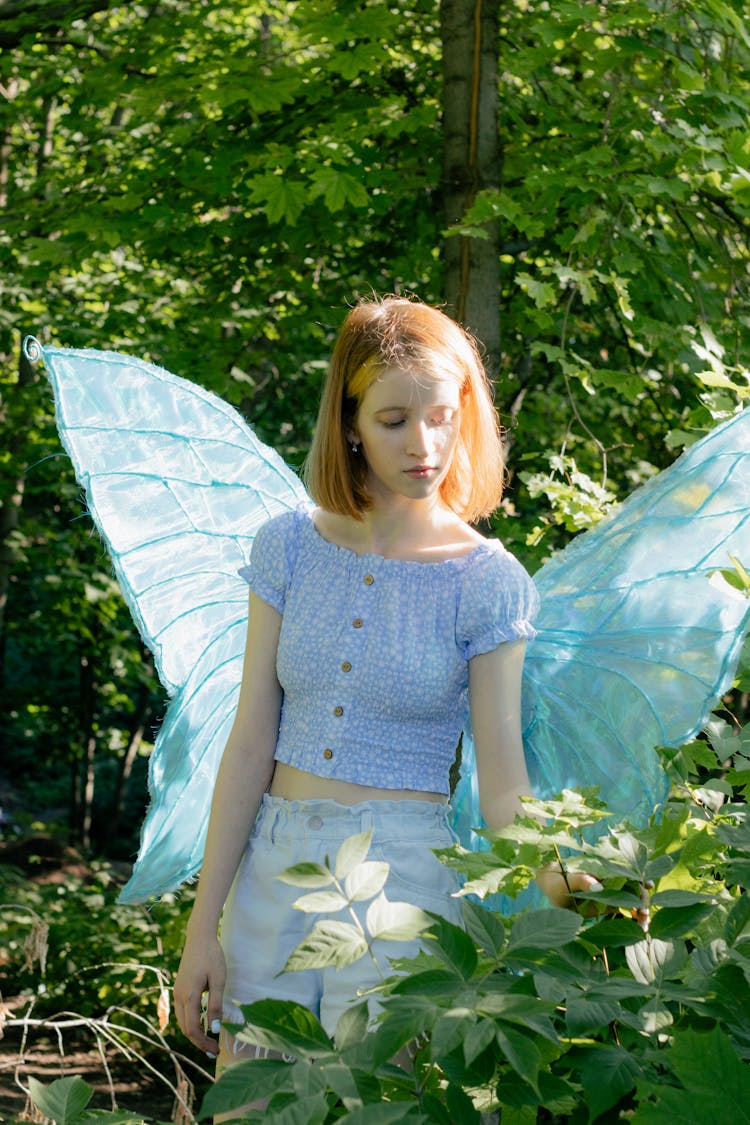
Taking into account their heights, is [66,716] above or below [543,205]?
below

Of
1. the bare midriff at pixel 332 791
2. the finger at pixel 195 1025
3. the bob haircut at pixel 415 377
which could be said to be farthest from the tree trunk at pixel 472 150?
the finger at pixel 195 1025

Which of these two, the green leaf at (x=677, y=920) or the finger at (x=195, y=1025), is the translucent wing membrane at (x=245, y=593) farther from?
the green leaf at (x=677, y=920)

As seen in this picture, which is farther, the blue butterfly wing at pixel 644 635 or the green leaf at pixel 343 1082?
the blue butterfly wing at pixel 644 635

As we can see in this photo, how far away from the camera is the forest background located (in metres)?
3.08

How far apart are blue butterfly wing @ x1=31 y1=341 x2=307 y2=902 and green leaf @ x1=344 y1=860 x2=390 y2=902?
1335 millimetres

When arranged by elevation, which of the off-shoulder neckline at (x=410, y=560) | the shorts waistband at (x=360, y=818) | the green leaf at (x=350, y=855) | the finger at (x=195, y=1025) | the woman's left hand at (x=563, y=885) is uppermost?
the off-shoulder neckline at (x=410, y=560)

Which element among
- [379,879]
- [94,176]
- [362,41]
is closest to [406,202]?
[362,41]

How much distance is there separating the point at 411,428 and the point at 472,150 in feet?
5.82

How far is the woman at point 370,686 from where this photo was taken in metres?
1.89

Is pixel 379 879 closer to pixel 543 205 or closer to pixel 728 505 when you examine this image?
pixel 728 505

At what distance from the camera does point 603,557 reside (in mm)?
2055

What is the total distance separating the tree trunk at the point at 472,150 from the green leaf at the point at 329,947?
2.49 m

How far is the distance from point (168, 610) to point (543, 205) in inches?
56.6

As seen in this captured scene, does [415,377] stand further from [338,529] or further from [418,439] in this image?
[338,529]
